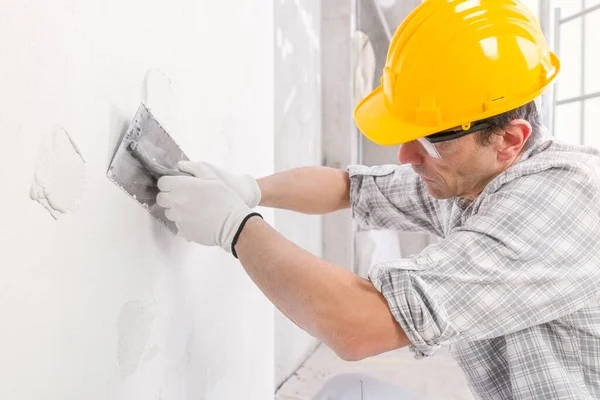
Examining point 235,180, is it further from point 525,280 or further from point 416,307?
point 525,280

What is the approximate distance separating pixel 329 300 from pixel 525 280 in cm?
38

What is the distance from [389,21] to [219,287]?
3788mm

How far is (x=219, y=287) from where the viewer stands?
4.65 ft

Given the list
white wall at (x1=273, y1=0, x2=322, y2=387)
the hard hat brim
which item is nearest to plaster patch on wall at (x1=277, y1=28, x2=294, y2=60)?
white wall at (x1=273, y1=0, x2=322, y2=387)

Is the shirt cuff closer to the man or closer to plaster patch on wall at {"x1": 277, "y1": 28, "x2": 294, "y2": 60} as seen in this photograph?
the man

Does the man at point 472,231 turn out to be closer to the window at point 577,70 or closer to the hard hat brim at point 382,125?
the hard hat brim at point 382,125

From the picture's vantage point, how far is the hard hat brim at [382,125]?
1.26 metres

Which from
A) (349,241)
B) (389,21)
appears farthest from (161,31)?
(389,21)

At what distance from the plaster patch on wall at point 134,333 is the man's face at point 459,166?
708 mm

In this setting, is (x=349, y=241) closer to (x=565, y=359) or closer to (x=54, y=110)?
(x=565, y=359)

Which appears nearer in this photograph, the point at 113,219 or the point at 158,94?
the point at 113,219

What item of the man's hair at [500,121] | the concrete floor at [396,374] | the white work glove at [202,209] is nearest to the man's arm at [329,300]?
the white work glove at [202,209]

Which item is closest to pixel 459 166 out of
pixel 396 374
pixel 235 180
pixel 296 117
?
pixel 235 180

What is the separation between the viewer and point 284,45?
304 centimetres
